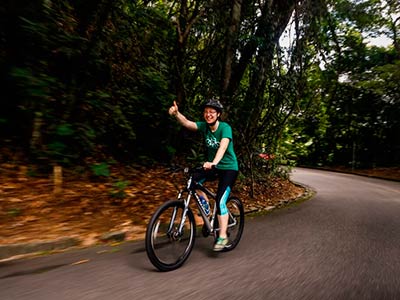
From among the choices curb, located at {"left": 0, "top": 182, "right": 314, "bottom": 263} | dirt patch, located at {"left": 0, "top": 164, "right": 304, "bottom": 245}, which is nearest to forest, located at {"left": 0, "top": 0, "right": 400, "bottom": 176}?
dirt patch, located at {"left": 0, "top": 164, "right": 304, "bottom": 245}

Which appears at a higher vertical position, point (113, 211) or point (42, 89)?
point (42, 89)

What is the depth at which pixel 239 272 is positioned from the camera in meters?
4.08

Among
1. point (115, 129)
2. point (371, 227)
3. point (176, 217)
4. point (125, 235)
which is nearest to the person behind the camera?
point (176, 217)

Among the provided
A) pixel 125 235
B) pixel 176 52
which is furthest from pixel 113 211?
pixel 176 52

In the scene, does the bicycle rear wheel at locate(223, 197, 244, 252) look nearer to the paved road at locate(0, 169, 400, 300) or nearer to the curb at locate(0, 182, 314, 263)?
the paved road at locate(0, 169, 400, 300)

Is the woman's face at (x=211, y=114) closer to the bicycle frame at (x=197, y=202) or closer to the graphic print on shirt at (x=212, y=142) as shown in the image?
the graphic print on shirt at (x=212, y=142)

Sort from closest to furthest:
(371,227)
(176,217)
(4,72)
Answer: (176,217) → (4,72) → (371,227)

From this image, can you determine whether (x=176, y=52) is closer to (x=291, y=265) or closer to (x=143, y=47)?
(x=143, y=47)

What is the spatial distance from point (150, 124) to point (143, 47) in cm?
240

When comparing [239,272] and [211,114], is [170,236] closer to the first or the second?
[239,272]

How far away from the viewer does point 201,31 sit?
8984mm

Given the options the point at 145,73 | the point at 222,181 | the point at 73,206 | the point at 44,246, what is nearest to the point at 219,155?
the point at 222,181

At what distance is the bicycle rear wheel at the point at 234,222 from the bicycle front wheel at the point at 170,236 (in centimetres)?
89

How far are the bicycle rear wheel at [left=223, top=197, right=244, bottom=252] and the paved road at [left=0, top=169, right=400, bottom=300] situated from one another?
5.2 inches
